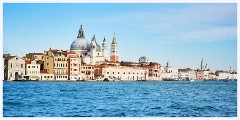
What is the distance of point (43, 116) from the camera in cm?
747

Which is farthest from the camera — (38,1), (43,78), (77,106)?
(43,78)

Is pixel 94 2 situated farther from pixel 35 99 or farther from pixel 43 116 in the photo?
pixel 35 99

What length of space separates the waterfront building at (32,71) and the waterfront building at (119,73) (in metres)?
4.12

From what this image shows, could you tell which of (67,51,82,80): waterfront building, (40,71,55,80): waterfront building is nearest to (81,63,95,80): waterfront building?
(67,51,82,80): waterfront building

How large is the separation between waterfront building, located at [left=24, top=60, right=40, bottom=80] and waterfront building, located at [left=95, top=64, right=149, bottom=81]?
4.12 meters

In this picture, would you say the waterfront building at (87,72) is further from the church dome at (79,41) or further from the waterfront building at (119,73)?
the church dome at (79,41)

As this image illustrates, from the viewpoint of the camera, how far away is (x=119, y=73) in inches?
987

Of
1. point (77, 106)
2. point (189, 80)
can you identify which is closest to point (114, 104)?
point (77, 106)

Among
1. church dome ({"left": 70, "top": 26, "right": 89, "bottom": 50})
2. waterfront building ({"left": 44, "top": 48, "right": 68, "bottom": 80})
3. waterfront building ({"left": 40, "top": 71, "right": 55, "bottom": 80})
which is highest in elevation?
church dome ({"left": 70, "top": 26, "right": 89, "bottom": 50})

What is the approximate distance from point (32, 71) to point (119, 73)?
773 cm

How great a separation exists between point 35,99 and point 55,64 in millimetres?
9797

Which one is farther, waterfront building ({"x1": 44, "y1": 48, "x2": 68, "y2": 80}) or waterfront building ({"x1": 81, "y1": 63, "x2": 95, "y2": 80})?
waterfront building ({"x1": 81, "y1": 63, "x2": 95, "y2": 80})

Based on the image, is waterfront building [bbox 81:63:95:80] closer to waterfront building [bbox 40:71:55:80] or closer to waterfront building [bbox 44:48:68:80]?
waterfront building [bbox 44:48:68:80]

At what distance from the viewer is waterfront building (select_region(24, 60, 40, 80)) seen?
17500 mm
